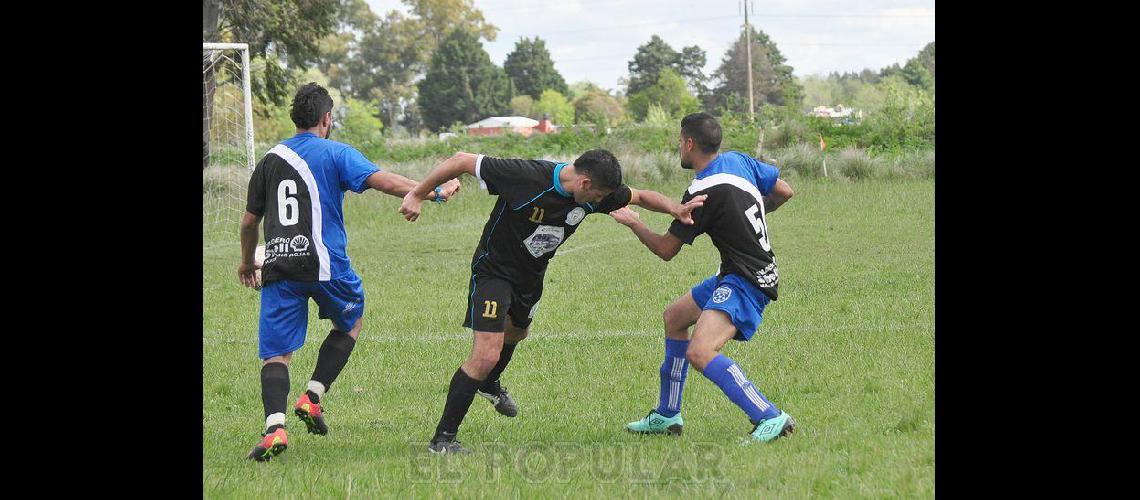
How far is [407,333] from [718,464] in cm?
611

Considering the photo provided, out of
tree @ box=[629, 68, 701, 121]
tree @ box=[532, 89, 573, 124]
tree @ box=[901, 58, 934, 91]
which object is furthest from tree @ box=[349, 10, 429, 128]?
tree @ box=[901, 58, 934, 91]

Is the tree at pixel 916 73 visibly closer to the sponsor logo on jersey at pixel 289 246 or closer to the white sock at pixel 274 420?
the sponsor logo on jersey at pixel 289 246

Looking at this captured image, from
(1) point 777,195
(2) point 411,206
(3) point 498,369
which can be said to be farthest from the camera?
(3) point 498,369

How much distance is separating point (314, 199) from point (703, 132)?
2.33 metres

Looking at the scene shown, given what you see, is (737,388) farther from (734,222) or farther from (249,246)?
(249,246)

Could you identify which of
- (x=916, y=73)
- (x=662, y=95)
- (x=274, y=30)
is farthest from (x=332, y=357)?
(x=916, y=73)

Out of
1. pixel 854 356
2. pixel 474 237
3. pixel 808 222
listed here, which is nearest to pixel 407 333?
pixel 854 356

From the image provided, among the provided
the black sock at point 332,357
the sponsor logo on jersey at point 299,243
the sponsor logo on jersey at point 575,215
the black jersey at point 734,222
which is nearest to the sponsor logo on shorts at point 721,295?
the black jersey at point 734,222

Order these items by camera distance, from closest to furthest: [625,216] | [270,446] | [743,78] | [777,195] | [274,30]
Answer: [270,446] → [625,216] → [777,195] → [274,30] → [743,78]

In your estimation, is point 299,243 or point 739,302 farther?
point 739,302

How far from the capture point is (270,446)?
6324 millimetres
